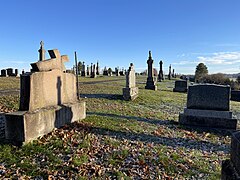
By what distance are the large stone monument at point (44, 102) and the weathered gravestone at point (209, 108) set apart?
507cm

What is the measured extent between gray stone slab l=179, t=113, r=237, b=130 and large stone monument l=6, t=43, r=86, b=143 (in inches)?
187

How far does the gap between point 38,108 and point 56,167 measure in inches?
85.4

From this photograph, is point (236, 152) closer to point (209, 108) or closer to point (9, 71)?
point (209, 108)

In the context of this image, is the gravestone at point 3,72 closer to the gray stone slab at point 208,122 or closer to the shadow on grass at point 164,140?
the shadow on grass at point 164,140

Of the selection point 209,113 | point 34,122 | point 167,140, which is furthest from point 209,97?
point 34,122

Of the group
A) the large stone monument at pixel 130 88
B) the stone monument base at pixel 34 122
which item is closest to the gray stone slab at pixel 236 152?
the stone monument base at pixel 34 122

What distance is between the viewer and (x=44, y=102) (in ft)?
20.3

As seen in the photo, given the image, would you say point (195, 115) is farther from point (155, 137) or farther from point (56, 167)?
point (56, 167)

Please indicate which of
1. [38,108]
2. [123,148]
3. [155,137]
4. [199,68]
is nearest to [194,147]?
[155,137]

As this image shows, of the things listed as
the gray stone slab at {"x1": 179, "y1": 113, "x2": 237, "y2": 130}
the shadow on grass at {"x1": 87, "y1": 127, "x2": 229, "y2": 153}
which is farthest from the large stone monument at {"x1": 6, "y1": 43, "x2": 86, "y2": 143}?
the gray stone slab at {"x1": 179, "y1": 113, "x2": 237, "y2": 130}

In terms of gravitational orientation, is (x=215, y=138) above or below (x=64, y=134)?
below

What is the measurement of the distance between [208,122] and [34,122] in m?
7.14

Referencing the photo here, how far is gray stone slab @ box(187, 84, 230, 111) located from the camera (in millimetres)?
9031

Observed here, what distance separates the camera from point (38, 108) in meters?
5.87
